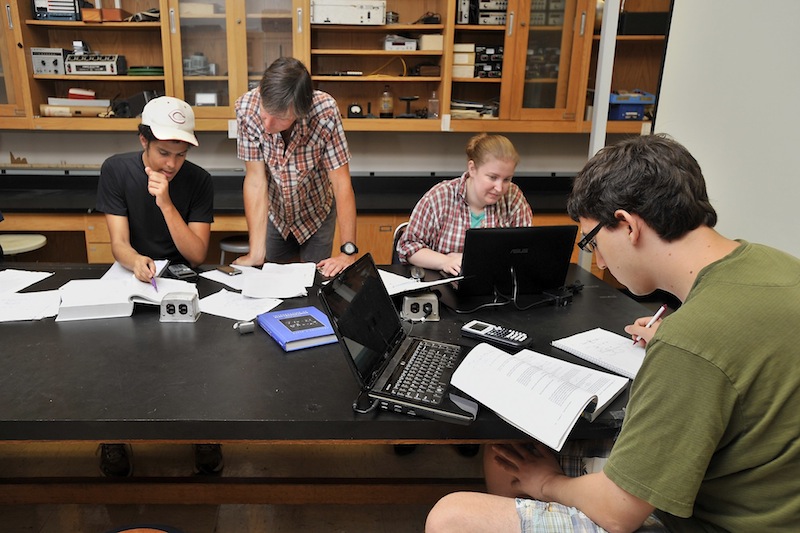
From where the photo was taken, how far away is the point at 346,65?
3.73 m

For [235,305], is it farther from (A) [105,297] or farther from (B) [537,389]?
(B) [537,389]

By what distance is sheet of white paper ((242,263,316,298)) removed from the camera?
1886mm

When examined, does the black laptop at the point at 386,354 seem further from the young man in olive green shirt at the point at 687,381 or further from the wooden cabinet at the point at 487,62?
the wooden cabinet at the point at 487,62

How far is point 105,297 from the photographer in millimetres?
1720

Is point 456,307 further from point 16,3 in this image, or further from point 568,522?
point 16,3

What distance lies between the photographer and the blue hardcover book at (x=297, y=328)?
4.95 feet

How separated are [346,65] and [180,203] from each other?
72.8 inches

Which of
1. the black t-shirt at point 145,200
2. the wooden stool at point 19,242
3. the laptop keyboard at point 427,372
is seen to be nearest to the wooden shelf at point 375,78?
the black t-shirt at point 145,200

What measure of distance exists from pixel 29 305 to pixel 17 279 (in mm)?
327

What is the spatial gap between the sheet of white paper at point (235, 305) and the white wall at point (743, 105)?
174 cm

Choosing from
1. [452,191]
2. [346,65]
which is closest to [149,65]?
[346,65]

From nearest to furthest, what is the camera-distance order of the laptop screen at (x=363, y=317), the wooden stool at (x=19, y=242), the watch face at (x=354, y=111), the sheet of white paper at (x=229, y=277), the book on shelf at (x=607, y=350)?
1. the laptop screen at (x=363, y=317)
2. the book on shelf at (x=607, y=350)
3. the sheet of white paper at (x=229, y=277)
4. the wooden stool at (x=19, y=242)
5. the watch face at (x=354, y=111)

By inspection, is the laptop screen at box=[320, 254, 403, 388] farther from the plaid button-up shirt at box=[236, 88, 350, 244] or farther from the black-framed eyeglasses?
the plaid button-up shirt at box=[236, 88, 350, 244]

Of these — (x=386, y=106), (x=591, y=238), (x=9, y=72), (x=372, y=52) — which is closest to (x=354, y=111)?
(x=386, y=106)
